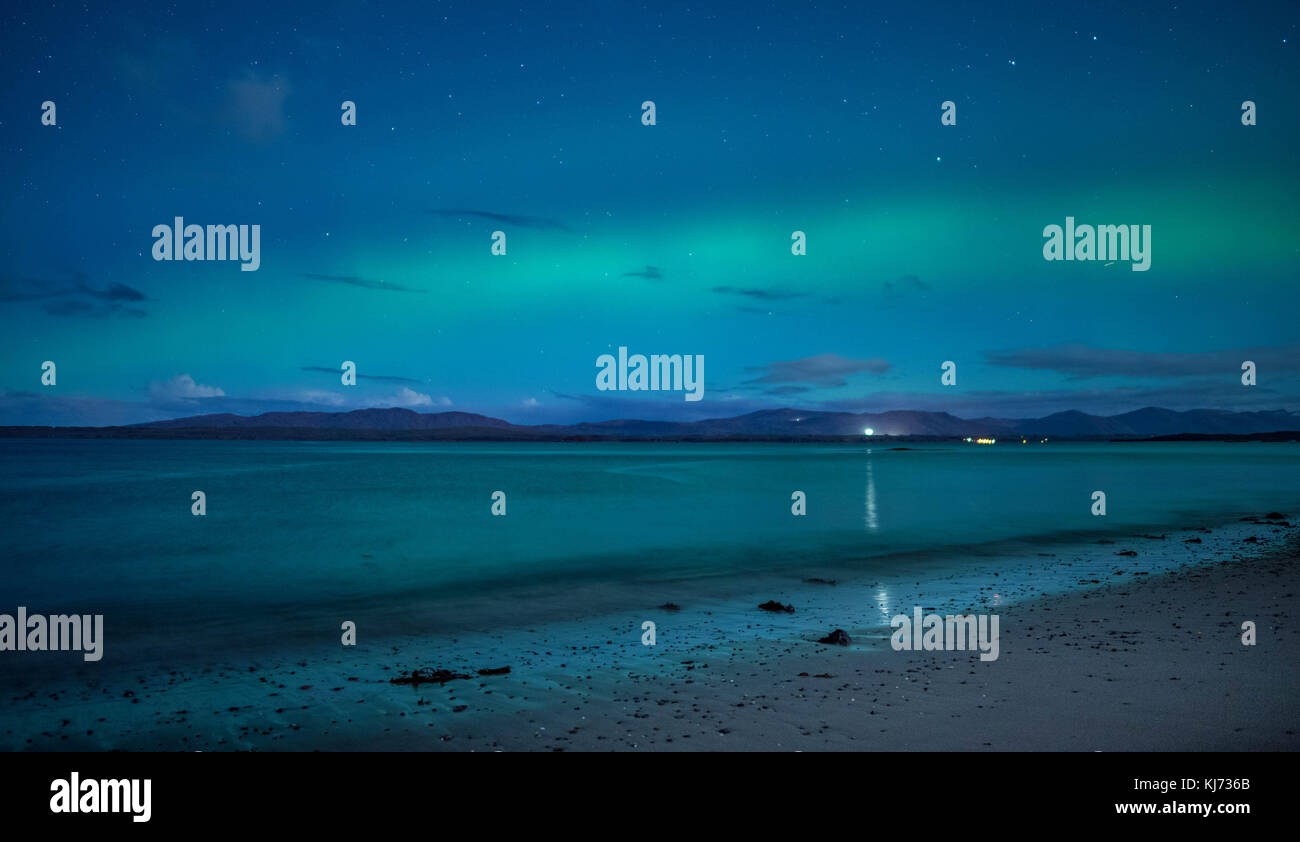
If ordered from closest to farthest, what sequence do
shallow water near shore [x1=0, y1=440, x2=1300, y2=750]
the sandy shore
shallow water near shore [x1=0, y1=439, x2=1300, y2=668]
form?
1. the sandy shore
2. shallow water near shore [x1=0, y1=440, x2=1300, y2=750]
3. shallow water near shore [x1=0, y1=439, x2=1300, y2=668]

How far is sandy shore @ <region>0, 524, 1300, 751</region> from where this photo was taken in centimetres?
621

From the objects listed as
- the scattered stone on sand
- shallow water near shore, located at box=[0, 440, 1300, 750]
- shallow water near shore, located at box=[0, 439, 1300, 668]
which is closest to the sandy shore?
shallow water near shore, located at box=[0, 440, 1300, 750]

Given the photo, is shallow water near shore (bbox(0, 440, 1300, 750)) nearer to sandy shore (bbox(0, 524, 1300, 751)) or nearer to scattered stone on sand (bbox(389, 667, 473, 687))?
sandy shore (bbox(0, 524, 1300, 751))

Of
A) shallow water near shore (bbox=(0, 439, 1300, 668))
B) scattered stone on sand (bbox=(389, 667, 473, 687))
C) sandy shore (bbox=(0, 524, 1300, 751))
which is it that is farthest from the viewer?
shallow water near shore (bbox=(0, 439, 1300, 668))

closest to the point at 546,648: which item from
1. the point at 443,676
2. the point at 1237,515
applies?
the point at 443,676

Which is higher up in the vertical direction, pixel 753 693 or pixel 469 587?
pixel 753 693

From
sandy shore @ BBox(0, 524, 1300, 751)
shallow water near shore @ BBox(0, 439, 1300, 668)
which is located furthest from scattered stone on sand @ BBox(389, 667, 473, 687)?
shallow water near shore @ BBox(0, 439, 1300, 668)

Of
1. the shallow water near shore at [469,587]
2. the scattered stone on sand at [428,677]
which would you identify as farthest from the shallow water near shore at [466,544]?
the scattered stone on sand at [428,677]

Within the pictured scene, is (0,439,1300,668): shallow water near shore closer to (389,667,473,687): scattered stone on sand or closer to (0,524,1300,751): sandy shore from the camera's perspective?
(0,524,1300,751): sandy shore

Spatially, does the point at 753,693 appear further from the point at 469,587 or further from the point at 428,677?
the point at 469,587

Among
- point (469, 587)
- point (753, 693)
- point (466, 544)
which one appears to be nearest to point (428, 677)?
point (753, 693)

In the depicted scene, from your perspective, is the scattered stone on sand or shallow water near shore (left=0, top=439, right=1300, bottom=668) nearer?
Answer: the scattered stone on sand

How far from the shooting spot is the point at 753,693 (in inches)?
294
